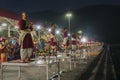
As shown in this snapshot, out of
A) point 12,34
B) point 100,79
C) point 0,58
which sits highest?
point 12,34

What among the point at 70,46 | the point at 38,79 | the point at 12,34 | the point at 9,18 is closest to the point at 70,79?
the point at 38,79

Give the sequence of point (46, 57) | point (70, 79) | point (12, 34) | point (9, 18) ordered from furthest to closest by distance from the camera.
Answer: point (12, 34) → point (9, 18) → point (70, 79) → point (46, 57)

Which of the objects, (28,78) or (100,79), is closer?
(28,78)

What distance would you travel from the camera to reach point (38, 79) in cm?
1466

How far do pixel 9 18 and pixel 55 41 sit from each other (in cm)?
901

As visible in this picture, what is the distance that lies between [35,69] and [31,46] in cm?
725

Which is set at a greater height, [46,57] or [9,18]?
[9,18]

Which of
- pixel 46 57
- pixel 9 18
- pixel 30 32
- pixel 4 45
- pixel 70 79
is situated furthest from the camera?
pixel 9 18

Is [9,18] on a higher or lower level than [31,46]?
higher

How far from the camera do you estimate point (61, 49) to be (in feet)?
63.8

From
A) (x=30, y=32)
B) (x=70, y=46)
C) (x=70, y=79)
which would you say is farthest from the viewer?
(x=70, y=46)

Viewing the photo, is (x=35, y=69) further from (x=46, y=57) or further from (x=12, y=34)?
(x=12, y=34)

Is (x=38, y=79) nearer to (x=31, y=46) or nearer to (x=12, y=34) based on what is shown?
(x=31, y=46)

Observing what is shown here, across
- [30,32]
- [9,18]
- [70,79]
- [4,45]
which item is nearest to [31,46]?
[30,32]
